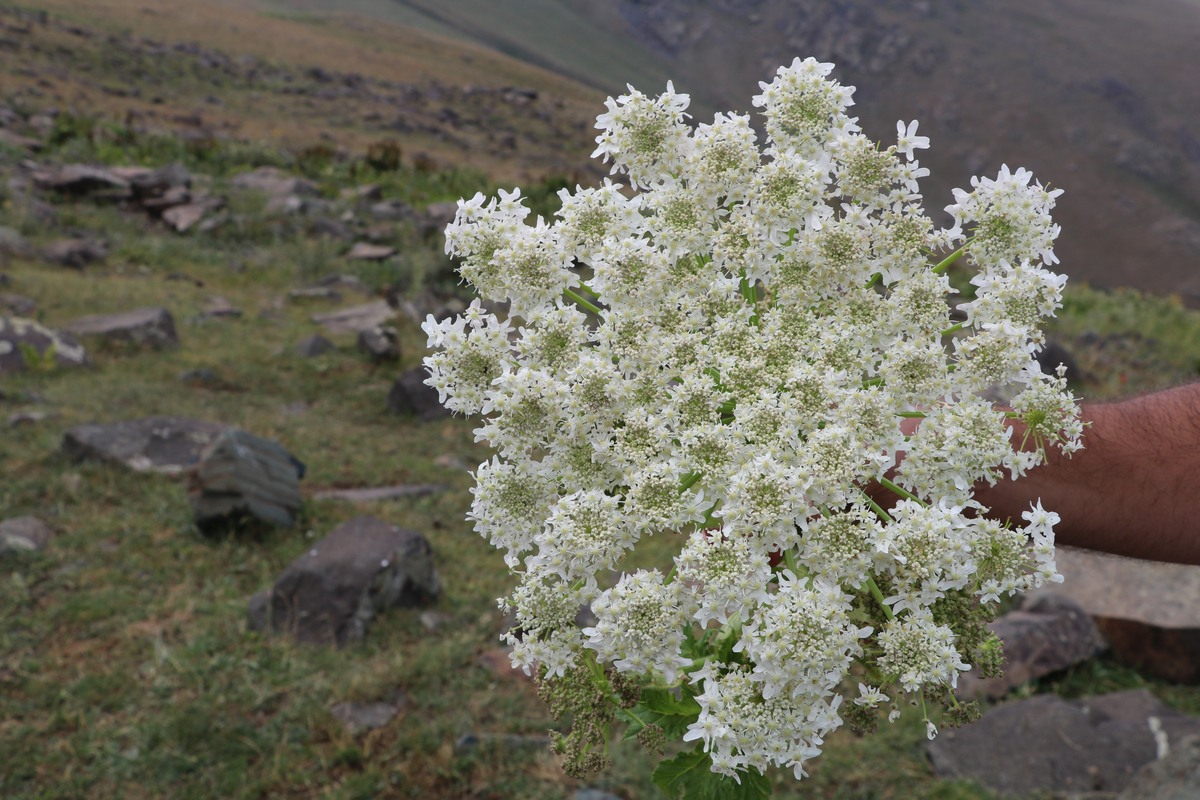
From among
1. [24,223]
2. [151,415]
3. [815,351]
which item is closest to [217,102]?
[24,223]

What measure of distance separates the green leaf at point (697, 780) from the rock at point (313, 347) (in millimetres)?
13059

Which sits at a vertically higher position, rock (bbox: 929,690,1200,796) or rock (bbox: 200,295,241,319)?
rock (bbox: 929,690,1200,796)

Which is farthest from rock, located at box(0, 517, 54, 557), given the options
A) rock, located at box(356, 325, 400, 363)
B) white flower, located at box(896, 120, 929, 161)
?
white flower, located at box(896, 120, 929, 161)

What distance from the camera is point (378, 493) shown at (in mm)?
10227

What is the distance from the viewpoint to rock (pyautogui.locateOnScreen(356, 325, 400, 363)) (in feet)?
46.8

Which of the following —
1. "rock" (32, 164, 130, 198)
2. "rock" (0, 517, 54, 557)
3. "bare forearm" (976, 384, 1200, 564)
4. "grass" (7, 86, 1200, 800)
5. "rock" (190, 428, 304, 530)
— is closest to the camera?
"bare forearm" (976, 384, 1200, 564)

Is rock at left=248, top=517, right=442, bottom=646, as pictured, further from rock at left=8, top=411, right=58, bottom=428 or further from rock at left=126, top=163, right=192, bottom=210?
rock at left=126, top=163, right=192, bottom=210

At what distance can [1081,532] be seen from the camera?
270 cm

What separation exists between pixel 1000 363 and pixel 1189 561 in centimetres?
131

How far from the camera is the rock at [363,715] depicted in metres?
6.31

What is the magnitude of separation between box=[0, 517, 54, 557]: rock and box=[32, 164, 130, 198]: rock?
1724cm

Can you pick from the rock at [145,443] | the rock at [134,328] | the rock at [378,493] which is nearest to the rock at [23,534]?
the rock at [145,443]

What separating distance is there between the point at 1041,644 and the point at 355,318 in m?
12.7

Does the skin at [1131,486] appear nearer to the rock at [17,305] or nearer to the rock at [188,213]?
the rock at [17,305]
